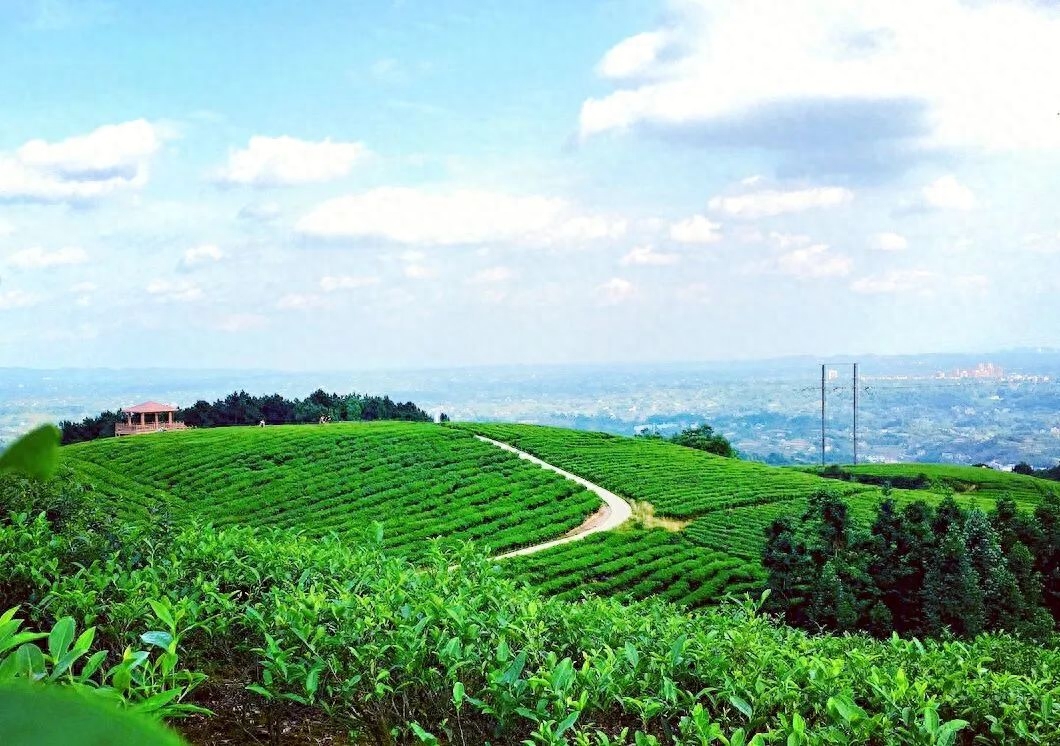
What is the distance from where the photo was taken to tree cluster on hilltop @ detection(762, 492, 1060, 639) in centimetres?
941

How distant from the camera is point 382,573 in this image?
4004 millimetres

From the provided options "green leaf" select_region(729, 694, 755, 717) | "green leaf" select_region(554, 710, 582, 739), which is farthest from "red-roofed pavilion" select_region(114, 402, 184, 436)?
"green leaf" select_region(554, 710, 582, 739)

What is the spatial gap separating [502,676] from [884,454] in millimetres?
55762

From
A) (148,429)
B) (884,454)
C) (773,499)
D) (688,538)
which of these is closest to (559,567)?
(688,538)

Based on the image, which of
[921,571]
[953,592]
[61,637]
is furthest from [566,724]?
[921,571]

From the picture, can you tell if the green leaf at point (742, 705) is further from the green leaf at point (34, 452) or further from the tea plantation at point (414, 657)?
the green leaf at point (34, 452)

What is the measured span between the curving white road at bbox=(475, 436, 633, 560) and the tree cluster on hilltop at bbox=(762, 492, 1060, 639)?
5.54 meters

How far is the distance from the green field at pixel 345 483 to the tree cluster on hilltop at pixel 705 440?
9245 mm

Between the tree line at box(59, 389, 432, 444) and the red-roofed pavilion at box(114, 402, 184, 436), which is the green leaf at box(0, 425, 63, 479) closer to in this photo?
the red-roofed pavilion at box(114, 402, 184, 436)

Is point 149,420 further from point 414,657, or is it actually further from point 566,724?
point 566,724

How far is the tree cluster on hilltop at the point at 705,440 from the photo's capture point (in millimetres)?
30625

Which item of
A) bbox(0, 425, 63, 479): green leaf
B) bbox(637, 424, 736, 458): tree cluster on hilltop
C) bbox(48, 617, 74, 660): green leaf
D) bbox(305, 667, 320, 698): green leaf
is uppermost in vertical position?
bbox(0, 425, 63, 479): green leaf

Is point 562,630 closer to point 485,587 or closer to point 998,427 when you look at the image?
point 485,587

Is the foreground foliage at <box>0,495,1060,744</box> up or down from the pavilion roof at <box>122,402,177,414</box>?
up
